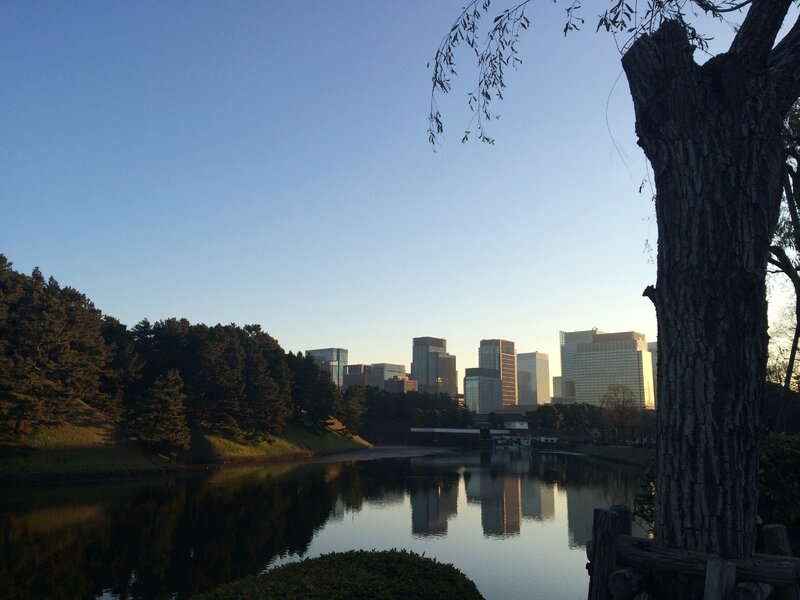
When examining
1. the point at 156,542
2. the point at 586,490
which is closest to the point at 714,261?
the point at 156,542

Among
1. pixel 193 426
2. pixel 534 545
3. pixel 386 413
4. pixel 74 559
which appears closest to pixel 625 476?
pixel 534 545

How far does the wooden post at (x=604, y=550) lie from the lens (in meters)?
4.64

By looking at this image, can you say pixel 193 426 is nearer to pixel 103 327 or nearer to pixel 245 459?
pixel 245 459

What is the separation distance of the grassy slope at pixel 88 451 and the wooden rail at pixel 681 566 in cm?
4113

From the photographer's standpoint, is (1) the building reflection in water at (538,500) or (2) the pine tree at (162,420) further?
(2) the pine tree at (162,420)

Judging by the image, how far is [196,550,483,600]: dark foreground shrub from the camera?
7289mm

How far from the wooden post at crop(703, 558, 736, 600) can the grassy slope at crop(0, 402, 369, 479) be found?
137 ft

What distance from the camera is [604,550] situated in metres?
4.74

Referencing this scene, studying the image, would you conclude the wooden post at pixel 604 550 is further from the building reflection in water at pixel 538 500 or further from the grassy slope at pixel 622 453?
the grassy slope at pixel 622 453

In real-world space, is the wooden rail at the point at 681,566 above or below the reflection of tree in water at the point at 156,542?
above

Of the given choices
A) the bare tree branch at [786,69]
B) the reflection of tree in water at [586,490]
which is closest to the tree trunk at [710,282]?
the bare tree branch at [786,69]

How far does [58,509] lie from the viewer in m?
27.3

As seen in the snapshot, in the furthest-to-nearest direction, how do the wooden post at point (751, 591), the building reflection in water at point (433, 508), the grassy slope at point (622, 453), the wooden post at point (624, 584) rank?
the grassy slope at point (622, 453) < the building reflection in water at point (433, 508) < the wooden post at point (624, 584) < the wooden post at point (751, 591)

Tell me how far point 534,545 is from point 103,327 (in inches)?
1969
